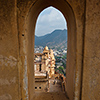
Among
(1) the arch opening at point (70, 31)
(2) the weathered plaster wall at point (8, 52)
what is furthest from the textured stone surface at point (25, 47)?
(1) the arch opening at point (70, 31)

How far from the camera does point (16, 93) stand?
160 cm

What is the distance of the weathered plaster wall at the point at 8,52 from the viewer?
57.5 inches

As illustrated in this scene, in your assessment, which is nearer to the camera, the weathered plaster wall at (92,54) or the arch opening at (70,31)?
the weathered plaster wall at (92,54)

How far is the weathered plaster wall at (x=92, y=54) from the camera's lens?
1467 mm

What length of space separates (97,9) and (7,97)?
8.47 feet

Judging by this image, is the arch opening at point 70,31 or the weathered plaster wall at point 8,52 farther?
the arch opening at point 70,31

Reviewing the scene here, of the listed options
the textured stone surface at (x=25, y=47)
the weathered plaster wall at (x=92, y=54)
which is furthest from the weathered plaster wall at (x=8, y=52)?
the weathered plaster wall at (x=92, y=54)

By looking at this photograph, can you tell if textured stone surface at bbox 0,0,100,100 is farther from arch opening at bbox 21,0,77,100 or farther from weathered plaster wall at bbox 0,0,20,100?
arch opening at bbox 21,0,77,100

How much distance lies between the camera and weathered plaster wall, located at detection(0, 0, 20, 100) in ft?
4.79

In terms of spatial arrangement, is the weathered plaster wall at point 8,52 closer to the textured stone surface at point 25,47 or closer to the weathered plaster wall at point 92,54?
the textured stone surface at point 25,47

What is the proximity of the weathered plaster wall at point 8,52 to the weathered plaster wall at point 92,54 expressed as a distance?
142cm

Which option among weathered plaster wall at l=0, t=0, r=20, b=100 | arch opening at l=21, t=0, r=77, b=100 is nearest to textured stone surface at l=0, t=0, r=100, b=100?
weathered plaster wall at l=0, t=0, r=20, b=100

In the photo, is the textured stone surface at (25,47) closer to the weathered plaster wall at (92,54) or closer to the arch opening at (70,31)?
the weathered plaster wall at (92,54)

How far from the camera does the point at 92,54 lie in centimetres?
152
